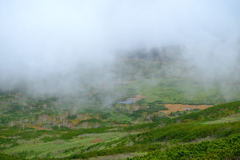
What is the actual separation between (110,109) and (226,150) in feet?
571

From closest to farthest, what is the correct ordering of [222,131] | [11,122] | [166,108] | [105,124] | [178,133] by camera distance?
1. [222,131]
2. [178,133]
3. [105,124]
4. [11,122]
5. [166,108]

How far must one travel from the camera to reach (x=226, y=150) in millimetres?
18141

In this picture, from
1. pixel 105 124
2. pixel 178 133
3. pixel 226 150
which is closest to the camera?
pixel 226 150

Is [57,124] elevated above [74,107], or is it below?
below

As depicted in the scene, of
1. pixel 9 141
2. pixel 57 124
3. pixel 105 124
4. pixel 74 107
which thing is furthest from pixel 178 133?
pixel 74 107

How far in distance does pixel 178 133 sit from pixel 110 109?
499 feet

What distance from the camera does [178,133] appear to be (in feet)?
132

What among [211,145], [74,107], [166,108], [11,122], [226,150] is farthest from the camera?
[74,107]

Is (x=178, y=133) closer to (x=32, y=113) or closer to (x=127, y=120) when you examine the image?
(x=127, y=120)

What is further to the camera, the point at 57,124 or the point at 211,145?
the point at 57,124

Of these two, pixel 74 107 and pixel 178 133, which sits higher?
pixel 74 107

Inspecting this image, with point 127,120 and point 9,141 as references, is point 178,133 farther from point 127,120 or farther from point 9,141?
point 127,120

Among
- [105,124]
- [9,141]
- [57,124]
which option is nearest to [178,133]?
[9,141]

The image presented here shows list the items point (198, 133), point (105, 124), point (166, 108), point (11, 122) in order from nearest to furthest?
point (198, 133), point (105, 124), point (11, 122), point (166, 108)
